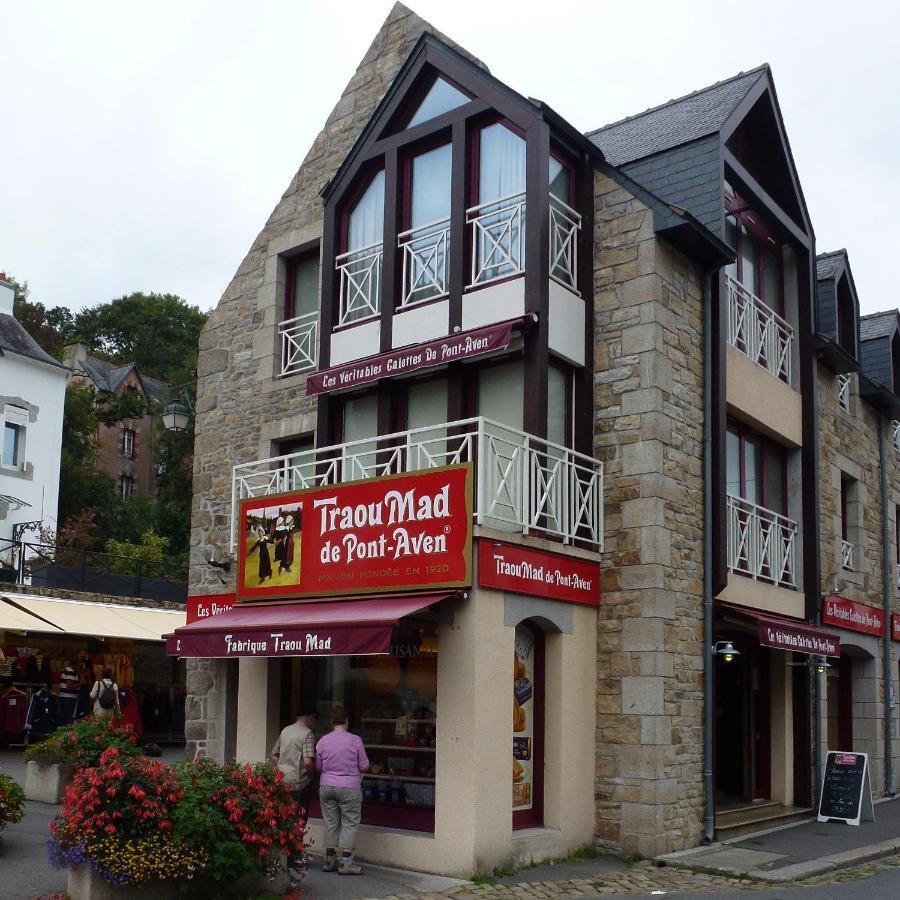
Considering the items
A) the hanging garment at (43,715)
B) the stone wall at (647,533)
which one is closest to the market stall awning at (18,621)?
the hanging garment at (43,715)

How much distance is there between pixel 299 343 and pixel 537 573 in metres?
5.86

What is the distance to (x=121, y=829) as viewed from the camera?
8.78 metres

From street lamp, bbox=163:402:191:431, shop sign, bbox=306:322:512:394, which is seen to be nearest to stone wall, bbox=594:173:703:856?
shop sign, bbox=306:322:512:394

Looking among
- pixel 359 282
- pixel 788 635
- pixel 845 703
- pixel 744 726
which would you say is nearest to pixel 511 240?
pixel 359 282

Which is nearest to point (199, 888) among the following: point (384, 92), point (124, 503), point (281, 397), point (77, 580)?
point (281, 397)

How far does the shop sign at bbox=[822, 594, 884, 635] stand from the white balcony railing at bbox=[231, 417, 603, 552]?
5072 millimetres

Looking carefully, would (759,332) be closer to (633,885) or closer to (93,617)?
(633,885)

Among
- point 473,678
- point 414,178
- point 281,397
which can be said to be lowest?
point 473,678

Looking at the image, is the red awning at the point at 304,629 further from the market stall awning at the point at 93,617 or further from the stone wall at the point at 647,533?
the market stall awning at the point at 93,617

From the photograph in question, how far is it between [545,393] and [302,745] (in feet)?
14.5

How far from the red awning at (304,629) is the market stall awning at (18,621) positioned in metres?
8.39

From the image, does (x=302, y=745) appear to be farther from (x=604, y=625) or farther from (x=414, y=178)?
(x=414, y=178)

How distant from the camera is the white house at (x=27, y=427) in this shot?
121 ft

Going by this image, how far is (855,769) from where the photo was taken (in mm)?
15086
